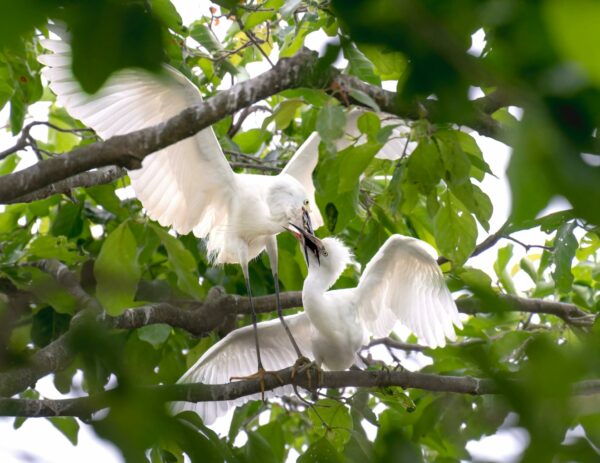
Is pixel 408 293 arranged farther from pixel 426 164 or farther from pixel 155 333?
Answer: pixel 426 164

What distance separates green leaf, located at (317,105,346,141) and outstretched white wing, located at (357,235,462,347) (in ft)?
6.95

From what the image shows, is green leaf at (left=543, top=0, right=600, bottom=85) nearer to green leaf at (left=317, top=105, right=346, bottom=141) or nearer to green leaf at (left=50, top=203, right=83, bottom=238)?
green leaf at (left=317, top=105, right=346, bottom=141)

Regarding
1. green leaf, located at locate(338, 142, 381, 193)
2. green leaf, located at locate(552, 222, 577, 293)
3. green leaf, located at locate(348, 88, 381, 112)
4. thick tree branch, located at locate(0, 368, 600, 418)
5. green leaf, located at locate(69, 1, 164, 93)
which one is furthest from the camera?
green leaf, located at locate(552, 222, 577, 293)

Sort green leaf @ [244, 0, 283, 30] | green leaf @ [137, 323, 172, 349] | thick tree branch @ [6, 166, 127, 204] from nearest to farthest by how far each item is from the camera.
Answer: thick tree branch @ [6, 166, 127, 204], green leaf @ [244, 0, 283, 30], green leaf @ [137, 323, 172, 349]

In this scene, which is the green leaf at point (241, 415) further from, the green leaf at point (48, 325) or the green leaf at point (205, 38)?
the green leaf at point (205, 38)

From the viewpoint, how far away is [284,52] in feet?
14.1

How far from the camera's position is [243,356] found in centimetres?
516

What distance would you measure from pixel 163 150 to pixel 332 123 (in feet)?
7.44

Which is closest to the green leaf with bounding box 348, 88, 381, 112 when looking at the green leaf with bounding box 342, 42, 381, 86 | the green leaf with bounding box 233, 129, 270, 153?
the green leaf with bounding box 342, 42, 381, 86

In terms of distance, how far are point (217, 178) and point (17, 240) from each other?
3.82 feet

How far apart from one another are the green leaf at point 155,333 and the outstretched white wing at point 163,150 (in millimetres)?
649

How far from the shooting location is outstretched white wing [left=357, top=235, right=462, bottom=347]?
4617 mm

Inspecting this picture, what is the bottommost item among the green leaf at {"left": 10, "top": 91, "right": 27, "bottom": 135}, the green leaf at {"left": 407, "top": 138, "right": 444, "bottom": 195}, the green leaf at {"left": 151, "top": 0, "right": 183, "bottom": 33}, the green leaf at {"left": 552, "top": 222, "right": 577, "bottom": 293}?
the green leaf at {"left": 552, "top": 222, "right": 577, "bottom": 293}

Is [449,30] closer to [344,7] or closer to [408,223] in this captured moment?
[344,7]
